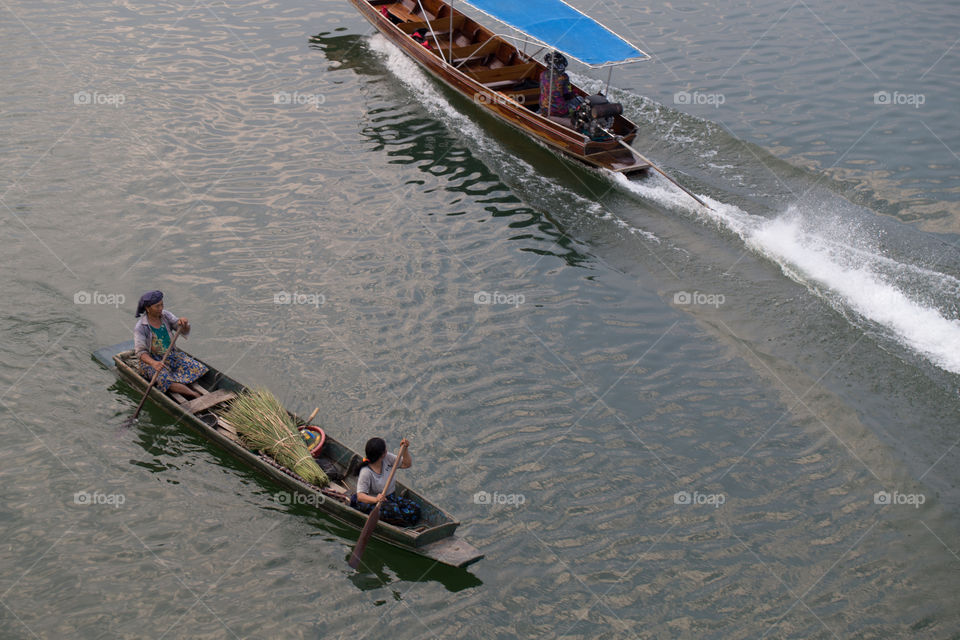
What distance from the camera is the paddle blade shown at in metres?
9.34

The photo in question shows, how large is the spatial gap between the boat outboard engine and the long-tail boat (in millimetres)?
8839

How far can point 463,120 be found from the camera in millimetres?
19156

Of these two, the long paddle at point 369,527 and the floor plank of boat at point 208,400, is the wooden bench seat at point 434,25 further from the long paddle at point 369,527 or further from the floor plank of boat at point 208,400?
the long paddle at point 369,527

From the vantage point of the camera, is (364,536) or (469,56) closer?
(364,536)

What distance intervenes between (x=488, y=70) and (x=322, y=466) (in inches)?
457

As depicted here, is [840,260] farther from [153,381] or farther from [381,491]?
[153,381]

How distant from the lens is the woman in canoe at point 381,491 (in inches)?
376

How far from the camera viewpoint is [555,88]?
17.7 m

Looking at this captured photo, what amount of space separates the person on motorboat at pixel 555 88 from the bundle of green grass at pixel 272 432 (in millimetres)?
9521
